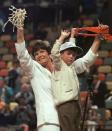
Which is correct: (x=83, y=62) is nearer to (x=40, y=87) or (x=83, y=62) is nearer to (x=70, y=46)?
Result: (x=70, y=46)

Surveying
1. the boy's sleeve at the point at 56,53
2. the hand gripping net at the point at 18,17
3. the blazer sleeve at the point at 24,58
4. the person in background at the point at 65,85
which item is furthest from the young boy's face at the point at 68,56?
the hand gripping net at the point at 18,17

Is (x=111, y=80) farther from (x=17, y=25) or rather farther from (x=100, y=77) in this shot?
(x=17, y=25)

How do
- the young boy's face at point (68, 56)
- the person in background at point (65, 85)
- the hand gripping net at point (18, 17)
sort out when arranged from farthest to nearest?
the young boy's face at point (68, 56) < the person in background at point (65, 85) < the hand gripping net at point (18, 17)

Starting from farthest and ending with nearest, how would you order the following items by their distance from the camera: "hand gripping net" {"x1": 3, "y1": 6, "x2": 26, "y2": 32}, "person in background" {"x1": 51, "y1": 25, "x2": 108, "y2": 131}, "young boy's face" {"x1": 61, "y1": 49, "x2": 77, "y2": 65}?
1. "young boy's face" {"x1": 61, "y1": 49, "x2": 77, "y2": 65}
2. "person in background" {"x1": 51, "y1": 25, "x2": 108, "y2": 131}
3. "hand gripping net" {"x1": 3, "y1": 6, "x2": 26, "y2": 32}

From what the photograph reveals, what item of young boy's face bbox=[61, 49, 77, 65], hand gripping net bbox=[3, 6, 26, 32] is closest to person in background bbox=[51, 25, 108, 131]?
young boy's face bbox=[61, 49, 77, 65]

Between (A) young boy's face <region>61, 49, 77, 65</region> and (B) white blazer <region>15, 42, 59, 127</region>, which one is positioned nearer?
(B) white blazer <region>15, 42, 59, 127</region>

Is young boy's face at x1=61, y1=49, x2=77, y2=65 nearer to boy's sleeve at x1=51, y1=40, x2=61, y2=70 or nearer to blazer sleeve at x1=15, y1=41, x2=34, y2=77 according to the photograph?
boy's sleeve at x1=51, y1=40, x2=61, y2=70

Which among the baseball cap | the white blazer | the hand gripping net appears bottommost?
the white blazer

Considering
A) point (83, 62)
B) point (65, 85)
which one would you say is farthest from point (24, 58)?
point (83, 62)

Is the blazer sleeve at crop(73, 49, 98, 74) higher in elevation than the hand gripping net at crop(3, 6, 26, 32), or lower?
lower

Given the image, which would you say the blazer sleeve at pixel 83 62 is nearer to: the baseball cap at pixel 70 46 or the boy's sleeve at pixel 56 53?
the baseball cap at pixel 70 46

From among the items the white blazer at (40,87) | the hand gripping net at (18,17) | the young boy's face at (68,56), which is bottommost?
the white blazer at (40,87)

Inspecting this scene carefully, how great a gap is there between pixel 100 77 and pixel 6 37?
4647 millimetres

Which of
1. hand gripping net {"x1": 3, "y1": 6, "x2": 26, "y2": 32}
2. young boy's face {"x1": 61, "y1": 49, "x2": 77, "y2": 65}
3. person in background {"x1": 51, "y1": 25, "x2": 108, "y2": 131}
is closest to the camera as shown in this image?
hand gripping net {"x1": 3, "y1": 6, "x2": 26, "y2": 32}
